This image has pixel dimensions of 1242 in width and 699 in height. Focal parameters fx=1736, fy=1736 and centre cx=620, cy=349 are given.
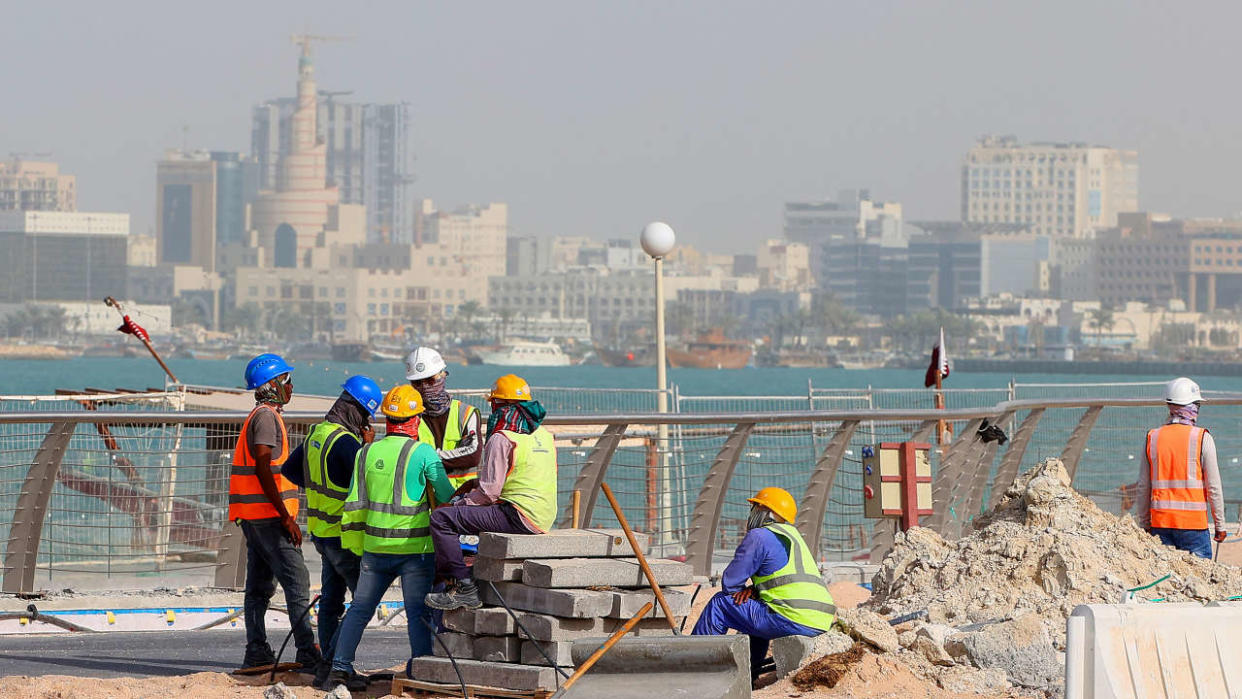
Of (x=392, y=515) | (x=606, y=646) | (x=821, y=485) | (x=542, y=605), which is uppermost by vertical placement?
(x=392, y=515)

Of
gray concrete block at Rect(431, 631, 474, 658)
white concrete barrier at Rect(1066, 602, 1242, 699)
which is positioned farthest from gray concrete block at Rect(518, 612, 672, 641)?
white concrete barrier at Rect(1066, 602, 1242, 699)

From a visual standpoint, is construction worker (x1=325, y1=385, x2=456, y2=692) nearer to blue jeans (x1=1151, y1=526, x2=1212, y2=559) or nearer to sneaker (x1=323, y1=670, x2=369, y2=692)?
sneaker (x1=323, y1=670, x2=369, y2=692)

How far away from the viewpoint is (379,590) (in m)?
8.59

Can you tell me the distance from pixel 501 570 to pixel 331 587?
4.11 feet

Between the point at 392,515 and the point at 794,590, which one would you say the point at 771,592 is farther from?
the point at 392,515

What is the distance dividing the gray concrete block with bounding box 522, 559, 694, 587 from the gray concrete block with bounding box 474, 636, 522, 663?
0.30 m

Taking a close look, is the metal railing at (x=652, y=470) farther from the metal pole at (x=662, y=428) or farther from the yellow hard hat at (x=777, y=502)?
the yellow hard hat at (x=777, y=502)

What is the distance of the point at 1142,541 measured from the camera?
10242 millimetres

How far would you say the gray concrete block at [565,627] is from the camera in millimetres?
8109

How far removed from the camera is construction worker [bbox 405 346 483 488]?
9.04 m

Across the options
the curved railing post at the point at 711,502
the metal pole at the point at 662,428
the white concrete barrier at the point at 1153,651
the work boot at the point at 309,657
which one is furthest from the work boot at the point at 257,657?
the white concrete barrier at the point at 1153,651

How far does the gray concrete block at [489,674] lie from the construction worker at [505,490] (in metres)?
0.29

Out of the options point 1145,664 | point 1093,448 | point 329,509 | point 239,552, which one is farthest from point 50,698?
point 1093,448

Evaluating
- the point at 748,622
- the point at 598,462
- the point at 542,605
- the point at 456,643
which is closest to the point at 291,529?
the point at 456,643
